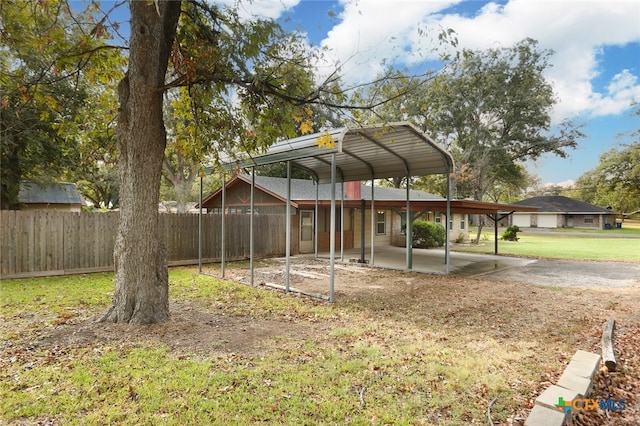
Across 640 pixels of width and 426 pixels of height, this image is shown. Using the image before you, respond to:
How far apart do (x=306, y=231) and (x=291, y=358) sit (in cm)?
1199

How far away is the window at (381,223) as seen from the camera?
19609 millimetres

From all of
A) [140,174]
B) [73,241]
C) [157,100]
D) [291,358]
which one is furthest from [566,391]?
[73,241]

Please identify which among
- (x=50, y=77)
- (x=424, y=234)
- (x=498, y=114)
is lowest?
(x=424, y=234)

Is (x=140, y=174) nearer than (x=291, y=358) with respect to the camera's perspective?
No


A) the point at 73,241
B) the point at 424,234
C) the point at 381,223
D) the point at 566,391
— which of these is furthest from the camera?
the point at 424,234

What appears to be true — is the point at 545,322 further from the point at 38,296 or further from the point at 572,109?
the point at 572,109

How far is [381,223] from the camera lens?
65.2 feet

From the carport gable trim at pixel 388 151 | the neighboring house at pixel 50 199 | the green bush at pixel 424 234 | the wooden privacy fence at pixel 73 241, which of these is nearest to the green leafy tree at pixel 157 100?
the carport gable trim at pixel 388 151

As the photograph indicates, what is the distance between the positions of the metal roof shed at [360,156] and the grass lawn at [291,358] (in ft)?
5.87

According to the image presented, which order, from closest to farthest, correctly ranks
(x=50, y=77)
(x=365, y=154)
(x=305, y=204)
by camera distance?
(x=50, y=77), (x=365, y=154), (x=305, y=204)

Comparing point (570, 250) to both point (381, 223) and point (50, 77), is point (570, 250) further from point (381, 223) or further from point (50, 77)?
point (50, 77)

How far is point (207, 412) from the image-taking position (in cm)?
283

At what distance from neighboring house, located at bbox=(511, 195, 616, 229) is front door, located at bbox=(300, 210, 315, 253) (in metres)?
36.4

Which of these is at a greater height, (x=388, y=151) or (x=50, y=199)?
(x=388, y=151)
